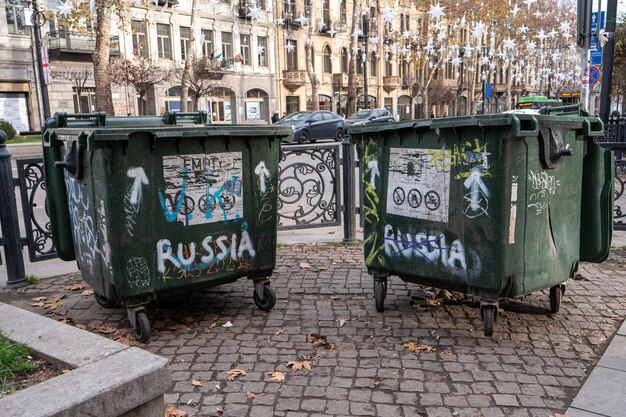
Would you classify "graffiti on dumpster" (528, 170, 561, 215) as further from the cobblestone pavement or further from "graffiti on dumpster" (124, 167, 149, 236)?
"graffiti on dumpster" (124, 167, 149, 236)

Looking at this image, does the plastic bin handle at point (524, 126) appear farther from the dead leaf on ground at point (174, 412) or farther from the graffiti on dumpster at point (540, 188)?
the dead leaf on ground at point (174, 412)

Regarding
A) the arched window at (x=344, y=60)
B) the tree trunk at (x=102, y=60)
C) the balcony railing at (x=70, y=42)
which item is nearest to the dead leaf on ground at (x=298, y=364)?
the tree trunk at (x=102, y=60)

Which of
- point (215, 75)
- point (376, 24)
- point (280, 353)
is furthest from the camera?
point (376, 24)

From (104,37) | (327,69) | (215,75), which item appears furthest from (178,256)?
(327,69)

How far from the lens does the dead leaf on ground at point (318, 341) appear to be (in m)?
4.03

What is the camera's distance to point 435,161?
13.4ft

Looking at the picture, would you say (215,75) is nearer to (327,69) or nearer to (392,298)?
(327,69)

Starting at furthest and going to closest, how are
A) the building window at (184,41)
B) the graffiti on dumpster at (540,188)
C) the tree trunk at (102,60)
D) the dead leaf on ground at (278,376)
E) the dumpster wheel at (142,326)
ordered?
the building window at (184,41)
the tree trunk at (102,60)
the dumpster wheel at (142,326)
the graffiti on dumpster at (540,188)
the dead leaf on ground at (278,376)

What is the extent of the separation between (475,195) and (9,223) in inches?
169

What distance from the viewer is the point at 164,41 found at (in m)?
38.3

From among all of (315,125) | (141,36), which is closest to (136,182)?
(315,125)

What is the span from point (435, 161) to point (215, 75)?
36.8 meters

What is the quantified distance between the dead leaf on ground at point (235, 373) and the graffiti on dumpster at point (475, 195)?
182cm

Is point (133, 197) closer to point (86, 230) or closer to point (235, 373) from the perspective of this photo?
point (86, 230)
